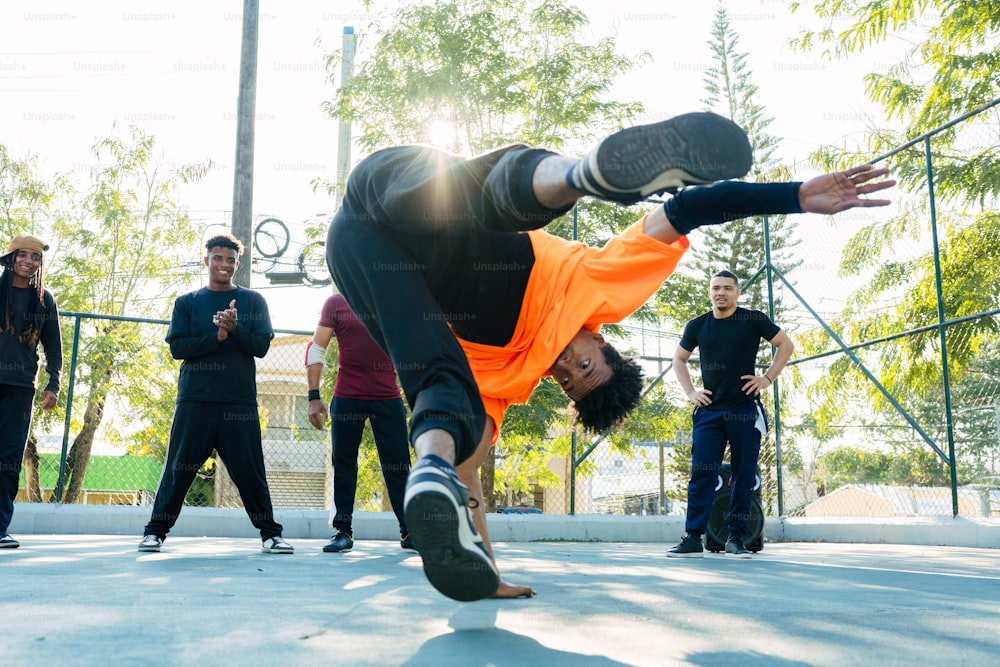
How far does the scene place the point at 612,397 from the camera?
2531 millimetres

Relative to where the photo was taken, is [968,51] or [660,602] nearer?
[660,602]

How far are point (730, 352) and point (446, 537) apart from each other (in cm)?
430

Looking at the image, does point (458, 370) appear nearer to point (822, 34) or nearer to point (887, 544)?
point (887, 544)

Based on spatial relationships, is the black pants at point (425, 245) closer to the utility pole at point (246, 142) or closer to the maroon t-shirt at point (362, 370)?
the maroon t-shirt at point (362, 370)

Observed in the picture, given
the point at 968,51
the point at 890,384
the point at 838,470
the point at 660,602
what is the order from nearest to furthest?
the point at 660,602 → the point at 890,384 → the point at 968,51 → the point at 838,470

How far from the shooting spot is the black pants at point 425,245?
6.36 feet

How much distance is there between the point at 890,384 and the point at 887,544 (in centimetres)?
251

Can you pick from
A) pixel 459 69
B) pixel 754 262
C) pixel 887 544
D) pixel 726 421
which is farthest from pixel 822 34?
pixel 754 262

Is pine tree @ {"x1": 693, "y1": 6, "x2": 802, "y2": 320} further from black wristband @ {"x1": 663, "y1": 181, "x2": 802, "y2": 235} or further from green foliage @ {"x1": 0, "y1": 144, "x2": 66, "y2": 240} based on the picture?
black wristband @ {"x1": 663, "y1": 181, "x2": 802, "y2": 235}

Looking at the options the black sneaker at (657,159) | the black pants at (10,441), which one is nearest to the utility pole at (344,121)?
the black pants at (10,441)

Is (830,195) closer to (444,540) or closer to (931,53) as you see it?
(444,540)

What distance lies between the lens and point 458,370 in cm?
203

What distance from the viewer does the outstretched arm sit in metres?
2.14

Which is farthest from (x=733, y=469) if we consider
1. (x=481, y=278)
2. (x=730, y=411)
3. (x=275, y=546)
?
(x=481, y=278)
